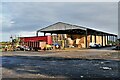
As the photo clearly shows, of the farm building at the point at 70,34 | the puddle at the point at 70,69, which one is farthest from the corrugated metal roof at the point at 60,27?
the puddle at the point at 70,69

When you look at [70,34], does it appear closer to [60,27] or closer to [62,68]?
[60,27]

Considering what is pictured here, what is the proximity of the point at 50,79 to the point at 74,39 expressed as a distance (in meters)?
54.9

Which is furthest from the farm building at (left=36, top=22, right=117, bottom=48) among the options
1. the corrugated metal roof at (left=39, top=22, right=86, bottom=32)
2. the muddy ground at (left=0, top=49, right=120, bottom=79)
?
the muddy ground at (left=0, top=49, right=120, bottom=79)

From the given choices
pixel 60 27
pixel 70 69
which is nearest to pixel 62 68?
pixel 70 69

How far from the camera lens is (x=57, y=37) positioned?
52.2 meters

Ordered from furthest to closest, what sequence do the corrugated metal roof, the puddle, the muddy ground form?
the corrugated metal roof
the puddle
the muddy ground

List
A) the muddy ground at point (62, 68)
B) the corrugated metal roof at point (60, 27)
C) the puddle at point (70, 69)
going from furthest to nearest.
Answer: the corrugated metal roof at point (60, 27), the puddle at point (70, 69), the muddy ground at point (62, 68)

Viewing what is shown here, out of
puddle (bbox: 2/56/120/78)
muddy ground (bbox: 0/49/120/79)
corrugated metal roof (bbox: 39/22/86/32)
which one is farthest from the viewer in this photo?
corrugated metal roof (bbox: 39/22/86/32)

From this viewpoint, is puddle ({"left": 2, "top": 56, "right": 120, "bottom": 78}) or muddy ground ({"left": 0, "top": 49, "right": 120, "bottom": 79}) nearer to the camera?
muddy ground ({"left": 0, "top": 49, "right": 120, "bottom": 79})

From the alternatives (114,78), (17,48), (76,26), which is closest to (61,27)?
(76,26)

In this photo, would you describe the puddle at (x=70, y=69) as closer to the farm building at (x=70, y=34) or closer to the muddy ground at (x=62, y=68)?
the muddy ground at (x=62, y=68)

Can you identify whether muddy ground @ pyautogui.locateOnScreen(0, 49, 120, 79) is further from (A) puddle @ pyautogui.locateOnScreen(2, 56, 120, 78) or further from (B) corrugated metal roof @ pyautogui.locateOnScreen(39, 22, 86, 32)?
(B) corrugated metal roof @ pyautogui.locateOnScreen(39, 22, 86, 32)

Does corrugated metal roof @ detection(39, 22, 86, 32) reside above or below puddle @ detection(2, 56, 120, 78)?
above

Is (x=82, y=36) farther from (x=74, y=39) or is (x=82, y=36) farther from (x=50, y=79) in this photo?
(x=50, y=79)
